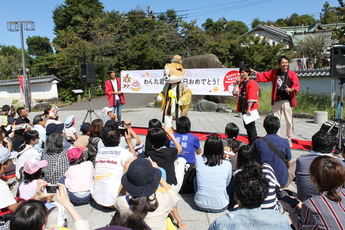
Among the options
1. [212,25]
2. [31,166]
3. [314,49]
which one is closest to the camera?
[31,166]

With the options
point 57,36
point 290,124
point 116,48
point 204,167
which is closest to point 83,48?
point 116,48

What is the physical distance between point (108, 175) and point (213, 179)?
1.18 meters

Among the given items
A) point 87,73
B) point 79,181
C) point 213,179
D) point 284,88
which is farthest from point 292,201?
point 87,73

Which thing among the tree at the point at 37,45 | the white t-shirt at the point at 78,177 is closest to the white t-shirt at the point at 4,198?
the white t-shirt at the point at 78,177

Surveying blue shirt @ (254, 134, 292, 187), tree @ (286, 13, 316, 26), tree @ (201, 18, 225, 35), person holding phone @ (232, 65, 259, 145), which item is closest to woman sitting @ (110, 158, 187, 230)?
blue shirt @ (254, 134, 292, 187)

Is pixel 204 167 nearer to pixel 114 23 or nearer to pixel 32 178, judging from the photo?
pixel 32 178

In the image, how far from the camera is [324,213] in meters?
1.88

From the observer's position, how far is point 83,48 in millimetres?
22094

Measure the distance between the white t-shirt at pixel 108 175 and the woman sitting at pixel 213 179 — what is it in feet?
2.91

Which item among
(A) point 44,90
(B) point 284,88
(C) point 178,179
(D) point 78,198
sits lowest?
(D) point 78,198

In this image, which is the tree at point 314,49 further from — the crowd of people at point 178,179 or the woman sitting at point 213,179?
the woman sitting at point 213,179

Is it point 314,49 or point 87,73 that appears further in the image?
point 314,49

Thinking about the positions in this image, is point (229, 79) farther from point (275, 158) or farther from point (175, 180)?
point (175, 180)

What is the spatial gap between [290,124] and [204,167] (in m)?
3.39
